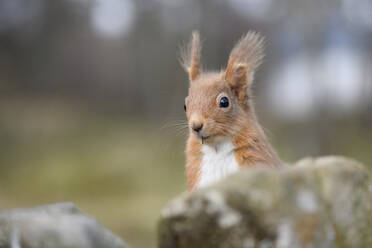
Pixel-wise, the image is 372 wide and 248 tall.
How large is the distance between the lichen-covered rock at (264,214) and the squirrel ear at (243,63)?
1.78m

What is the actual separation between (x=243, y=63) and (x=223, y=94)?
0.37 metres

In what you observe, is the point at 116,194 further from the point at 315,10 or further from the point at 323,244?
the point at 323,244

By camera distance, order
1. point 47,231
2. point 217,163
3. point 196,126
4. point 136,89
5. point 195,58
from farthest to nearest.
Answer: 1. point 136,89
2. point 195,58
3. point 217,163
4. point 196,126
5. point 47,231

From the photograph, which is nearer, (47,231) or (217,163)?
(47,231)

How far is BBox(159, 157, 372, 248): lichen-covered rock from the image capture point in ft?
7.38

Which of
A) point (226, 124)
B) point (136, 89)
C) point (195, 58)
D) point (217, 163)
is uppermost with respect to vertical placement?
point (136, 89)

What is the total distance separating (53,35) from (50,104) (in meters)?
1.73

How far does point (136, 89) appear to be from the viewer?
12.7 m

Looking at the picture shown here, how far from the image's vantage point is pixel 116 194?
1062 cm

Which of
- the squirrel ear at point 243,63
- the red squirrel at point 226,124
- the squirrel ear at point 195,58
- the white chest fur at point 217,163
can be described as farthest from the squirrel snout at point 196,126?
the squirrel ear at point 195,58

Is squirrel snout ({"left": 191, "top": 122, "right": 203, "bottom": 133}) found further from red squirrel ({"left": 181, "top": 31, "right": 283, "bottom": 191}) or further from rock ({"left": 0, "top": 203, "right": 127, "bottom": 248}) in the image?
rock ({"left": 0, "top": 203, "right": 127, "bottom": 248})

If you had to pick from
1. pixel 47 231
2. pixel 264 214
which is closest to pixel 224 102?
pixel 264 214

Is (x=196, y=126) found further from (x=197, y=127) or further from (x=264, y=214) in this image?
(x=264, y=214)

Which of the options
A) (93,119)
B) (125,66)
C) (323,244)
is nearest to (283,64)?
(125,66)
